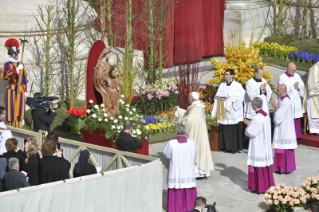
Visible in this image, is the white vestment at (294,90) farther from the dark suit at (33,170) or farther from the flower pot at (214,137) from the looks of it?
the dark suit at (33,170)

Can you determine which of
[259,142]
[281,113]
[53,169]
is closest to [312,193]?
[259,142]

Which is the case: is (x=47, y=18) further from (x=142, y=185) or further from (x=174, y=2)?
(x=142, y=185)

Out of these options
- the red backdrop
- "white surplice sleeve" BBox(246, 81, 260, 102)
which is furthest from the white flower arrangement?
the red backdrop

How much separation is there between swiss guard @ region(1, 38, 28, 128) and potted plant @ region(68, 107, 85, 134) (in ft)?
3.26

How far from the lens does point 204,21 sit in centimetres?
2155

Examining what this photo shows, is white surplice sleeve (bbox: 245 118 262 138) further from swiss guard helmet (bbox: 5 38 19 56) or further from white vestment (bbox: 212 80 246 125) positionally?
swiss guard helmet (bbox: 5 38 19 56)

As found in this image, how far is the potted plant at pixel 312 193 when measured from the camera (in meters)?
11.5

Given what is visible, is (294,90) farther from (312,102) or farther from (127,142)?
(127,142)

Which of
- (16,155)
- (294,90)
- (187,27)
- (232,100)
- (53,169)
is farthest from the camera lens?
(187,27)

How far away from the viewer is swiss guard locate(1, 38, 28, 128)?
1398cm

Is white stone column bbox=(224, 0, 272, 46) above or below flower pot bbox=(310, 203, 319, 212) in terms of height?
above

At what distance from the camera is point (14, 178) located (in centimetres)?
982

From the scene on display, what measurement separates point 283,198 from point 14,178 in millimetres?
4111

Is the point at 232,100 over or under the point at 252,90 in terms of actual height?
under
